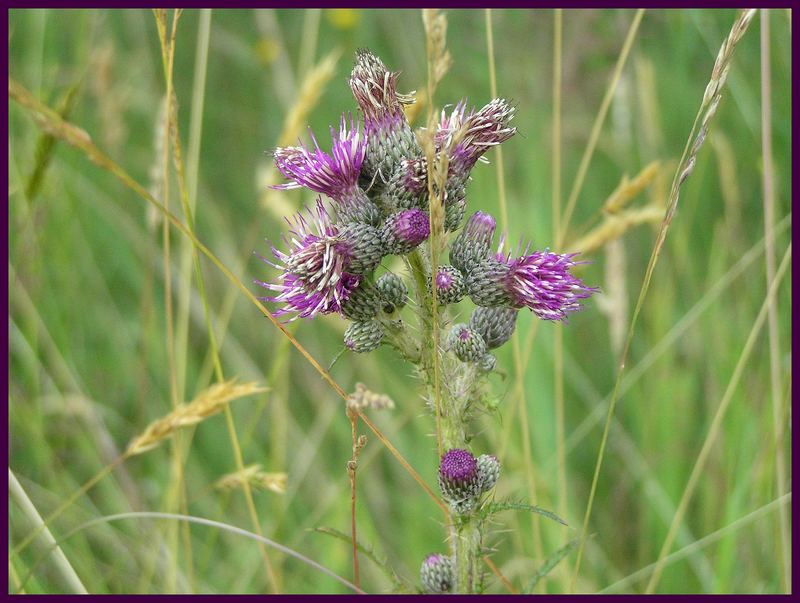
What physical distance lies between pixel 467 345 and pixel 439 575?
0.53 metres

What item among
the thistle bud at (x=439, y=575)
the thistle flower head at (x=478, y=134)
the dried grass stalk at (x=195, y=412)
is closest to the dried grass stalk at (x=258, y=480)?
the dried grass stalk at (x=195, y=412)

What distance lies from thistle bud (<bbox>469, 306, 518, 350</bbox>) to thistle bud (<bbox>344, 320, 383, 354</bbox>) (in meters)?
0.23

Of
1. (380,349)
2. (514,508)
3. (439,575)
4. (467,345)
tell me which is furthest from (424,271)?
(380,349)

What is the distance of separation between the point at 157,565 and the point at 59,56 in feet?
9.55

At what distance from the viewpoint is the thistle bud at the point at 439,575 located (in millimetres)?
1830

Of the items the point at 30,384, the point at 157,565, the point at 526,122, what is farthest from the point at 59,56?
the point at 157,565

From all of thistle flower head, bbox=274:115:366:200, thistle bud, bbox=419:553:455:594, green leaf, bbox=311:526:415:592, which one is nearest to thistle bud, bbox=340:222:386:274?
thistle flower head, bbox=274:115:366:200

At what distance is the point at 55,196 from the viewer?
3711 mm

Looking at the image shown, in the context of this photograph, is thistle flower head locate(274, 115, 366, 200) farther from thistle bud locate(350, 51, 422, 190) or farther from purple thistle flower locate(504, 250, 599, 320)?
purple thistle flower locate(504, 250, 599, 320)

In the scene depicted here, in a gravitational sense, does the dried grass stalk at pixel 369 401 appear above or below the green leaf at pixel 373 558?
above

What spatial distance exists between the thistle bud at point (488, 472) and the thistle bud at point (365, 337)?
35 cm

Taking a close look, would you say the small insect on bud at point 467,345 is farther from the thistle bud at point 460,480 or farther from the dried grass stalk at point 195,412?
the dried grass stalk at point 195,412

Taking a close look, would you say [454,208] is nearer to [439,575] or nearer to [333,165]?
[333,165]

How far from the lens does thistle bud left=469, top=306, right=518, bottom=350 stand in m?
1.85
